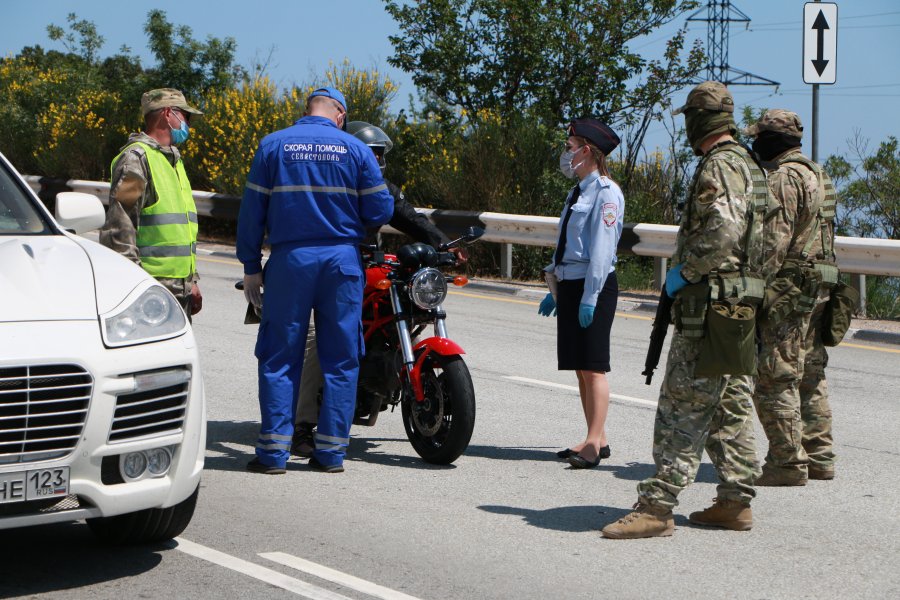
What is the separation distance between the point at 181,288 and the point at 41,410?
2809 mm

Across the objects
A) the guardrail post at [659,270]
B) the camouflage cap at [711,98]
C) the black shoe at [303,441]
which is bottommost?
the black shoe at [303,441]

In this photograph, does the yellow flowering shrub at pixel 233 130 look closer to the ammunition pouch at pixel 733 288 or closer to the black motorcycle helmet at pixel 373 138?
the black motorcycle helmet at pixel 373 138

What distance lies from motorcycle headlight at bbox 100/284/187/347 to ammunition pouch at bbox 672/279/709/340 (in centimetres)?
209

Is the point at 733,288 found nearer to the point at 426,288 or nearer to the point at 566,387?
the point at 426,288

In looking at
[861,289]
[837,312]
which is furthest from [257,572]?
[861,289]

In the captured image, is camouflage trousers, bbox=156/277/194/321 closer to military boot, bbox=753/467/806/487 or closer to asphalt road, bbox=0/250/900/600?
asphalt road, bbox=0/250/900/600

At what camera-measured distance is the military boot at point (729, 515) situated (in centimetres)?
588

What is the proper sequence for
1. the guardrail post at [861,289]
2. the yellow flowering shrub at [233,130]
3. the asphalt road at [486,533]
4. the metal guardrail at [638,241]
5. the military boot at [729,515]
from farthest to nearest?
1. the yellow flowering shrub at [233,130]
2. the guardrail post at [861,289]
3. the metal guardrail at [638,241]
4. the military boot at [729,515]
5. the asphalt road at [486,533]

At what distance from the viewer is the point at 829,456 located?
280 inches

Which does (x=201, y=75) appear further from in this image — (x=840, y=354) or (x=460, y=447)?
(x=460, y=447)

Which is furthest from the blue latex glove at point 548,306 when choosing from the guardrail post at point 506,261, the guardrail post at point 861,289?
the guardrail post at point 506,261

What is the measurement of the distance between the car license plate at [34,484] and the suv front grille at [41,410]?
5 centimetres

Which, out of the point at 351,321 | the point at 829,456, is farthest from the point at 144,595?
the point at 829,456

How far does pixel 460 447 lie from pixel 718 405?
5.51 feet
